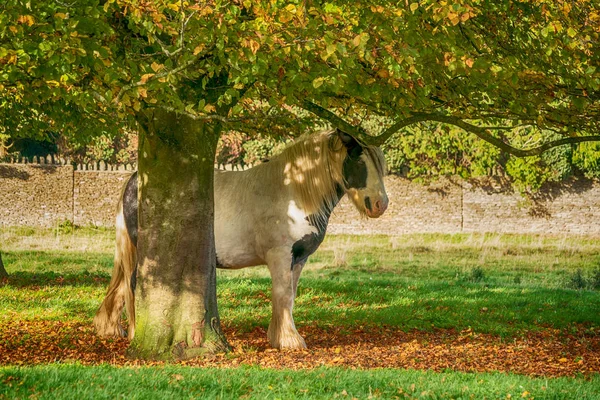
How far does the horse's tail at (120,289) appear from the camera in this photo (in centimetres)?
984

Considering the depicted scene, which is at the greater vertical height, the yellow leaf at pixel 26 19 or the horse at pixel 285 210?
the yellow leaf at pixel 26 19

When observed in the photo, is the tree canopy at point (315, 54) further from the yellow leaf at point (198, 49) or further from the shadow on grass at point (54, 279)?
the shadow on grass at point (54, 279)

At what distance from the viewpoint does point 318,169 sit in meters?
9.66

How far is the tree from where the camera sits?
7250 millimetres

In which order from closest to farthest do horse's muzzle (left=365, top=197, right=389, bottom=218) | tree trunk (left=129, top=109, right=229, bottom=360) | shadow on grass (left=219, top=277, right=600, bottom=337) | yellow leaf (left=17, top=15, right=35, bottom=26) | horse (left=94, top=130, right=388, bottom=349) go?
yellow leaf (left=17, top=15, right=35, bottom=26), tree trunk (left=129, top=109, right=229, bottom=360), horse's muzzle (left=365, top=197, right=389, bottom=218), horse (left=94, top=130, right=388, bottom=349), shadow on grass (left=219, top=277, right=600, bottom=337)

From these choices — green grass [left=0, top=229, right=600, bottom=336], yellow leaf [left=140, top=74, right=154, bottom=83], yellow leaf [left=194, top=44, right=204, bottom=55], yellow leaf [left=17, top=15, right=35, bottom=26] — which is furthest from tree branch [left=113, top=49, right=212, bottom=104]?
green grass [left=0, top=229, right=600, bottom=336]

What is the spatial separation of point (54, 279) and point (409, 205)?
15.6m

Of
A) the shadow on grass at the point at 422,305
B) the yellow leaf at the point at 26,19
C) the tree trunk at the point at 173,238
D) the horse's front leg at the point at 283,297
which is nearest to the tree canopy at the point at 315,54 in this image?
Result: the yellow leaf at the point at 26,19

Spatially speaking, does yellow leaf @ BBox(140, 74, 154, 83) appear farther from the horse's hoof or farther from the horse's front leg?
the horse's hoof

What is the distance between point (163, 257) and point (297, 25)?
9.78ft

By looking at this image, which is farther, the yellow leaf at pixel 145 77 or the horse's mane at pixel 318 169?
the horse's mane at pixel 318 169

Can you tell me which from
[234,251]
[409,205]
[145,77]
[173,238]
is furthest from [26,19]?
[409,205]

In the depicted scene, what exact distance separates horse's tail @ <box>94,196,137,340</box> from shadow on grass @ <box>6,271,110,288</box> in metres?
5.16

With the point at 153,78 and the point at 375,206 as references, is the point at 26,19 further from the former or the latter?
the point at 375,206
